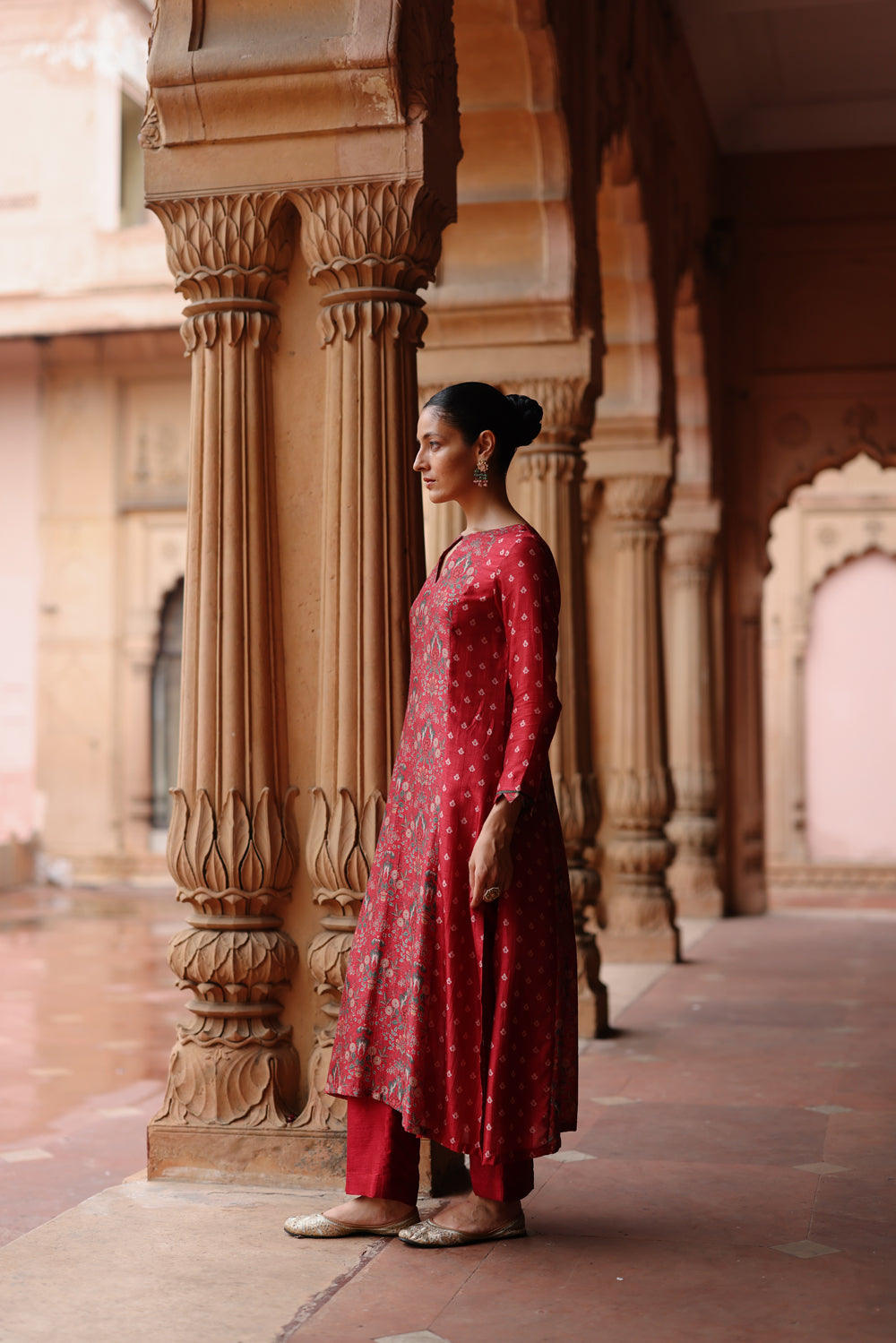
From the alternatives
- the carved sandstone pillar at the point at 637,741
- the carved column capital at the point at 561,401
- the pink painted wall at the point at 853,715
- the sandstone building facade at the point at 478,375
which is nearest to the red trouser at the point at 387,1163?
the sandstone building facade at the point at 478,375

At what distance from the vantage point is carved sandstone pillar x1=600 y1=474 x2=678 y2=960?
8.36 metres

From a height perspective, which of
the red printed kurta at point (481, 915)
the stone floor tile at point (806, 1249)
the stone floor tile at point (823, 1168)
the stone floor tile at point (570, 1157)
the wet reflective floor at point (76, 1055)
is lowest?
the wet reflective floor at point (76, 1055)

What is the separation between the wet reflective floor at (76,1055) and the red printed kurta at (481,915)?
102 cm

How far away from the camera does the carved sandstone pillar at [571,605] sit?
6137 mm

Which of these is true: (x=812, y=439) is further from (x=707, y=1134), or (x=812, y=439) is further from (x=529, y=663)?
(x=529, y=663)

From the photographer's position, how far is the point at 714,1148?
4082 millimetres

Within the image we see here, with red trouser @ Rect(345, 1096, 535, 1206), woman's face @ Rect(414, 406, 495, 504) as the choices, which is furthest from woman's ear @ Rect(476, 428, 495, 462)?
red trouser @ Rect(345, 1096, 535, 1206)

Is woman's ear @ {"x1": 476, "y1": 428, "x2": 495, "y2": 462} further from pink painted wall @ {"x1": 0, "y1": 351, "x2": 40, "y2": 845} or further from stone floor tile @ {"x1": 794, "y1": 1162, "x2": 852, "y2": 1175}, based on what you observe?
pink painted wall @ {"x1": 0, "y1": 351, "x2": 40, "y2": 845}

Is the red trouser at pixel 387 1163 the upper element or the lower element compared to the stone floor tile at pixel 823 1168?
upper

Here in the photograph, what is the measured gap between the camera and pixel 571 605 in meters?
6.34

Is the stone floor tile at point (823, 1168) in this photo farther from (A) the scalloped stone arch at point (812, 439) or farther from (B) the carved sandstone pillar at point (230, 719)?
(A) the scalloped stone arch at point (812, 439)

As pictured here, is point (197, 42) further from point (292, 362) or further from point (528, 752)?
point (528, 752)

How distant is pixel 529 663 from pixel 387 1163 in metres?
1.00

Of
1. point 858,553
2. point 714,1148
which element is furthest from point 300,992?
point 858,553
